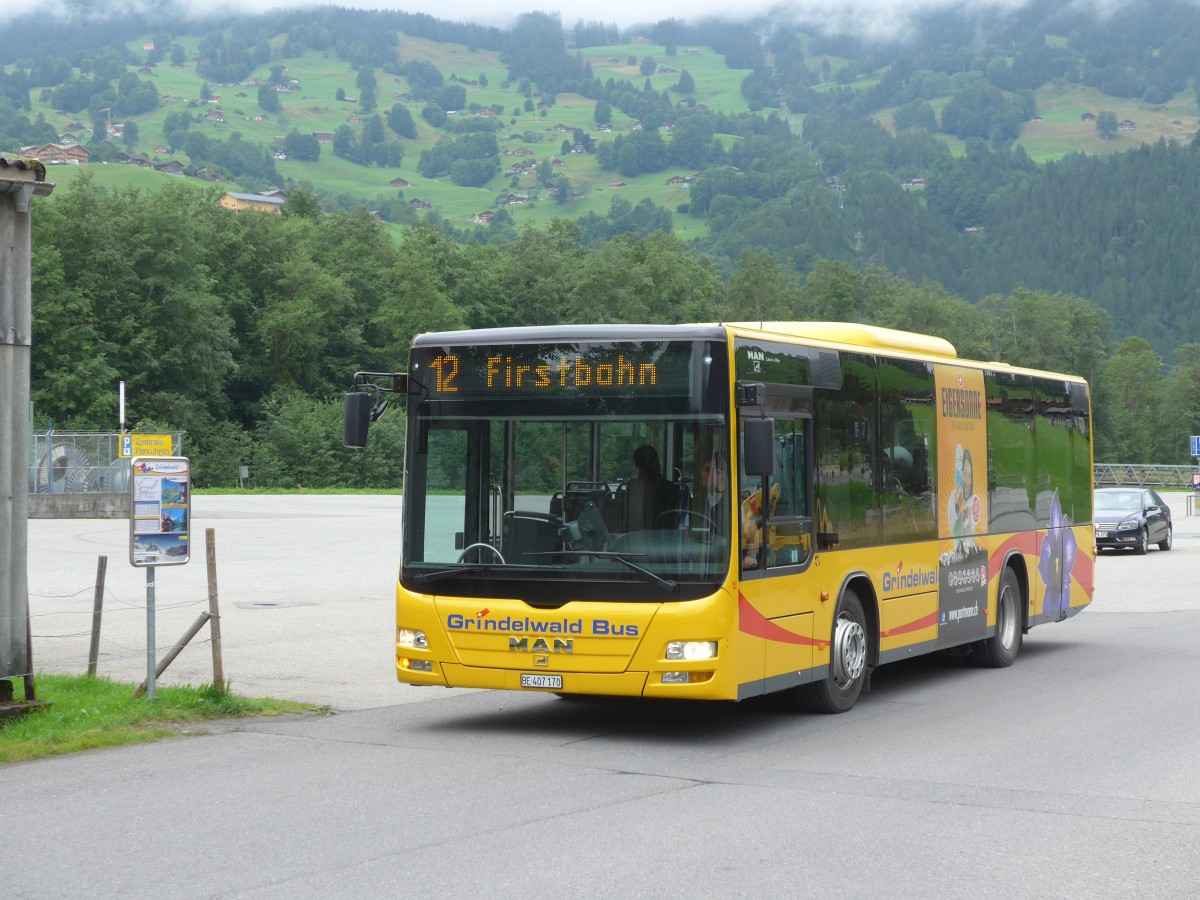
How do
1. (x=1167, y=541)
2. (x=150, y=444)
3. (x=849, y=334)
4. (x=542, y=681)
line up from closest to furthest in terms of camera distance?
1. (x=542, y=681)
2. (x=849, y=334)
3. (x=1167, y=541)
4. (x=150, y=444)

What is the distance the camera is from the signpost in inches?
429

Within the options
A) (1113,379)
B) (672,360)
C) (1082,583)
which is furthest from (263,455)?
(1113,379)

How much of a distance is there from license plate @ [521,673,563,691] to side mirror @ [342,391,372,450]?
6.13ft

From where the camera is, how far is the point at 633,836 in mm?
7273

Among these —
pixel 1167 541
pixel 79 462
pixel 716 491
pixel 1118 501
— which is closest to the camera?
pixel 716 491

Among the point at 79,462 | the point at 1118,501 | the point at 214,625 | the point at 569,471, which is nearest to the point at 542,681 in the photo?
the point at 569,471

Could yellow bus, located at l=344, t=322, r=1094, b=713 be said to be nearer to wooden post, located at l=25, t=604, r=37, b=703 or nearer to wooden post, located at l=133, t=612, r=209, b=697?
wooden post, located at l=133, t=612, r=209, b=697

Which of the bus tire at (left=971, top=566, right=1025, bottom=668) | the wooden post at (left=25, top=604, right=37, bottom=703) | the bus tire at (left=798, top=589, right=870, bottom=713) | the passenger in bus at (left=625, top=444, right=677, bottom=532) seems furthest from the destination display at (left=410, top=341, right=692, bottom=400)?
the bus tire at (left=971, top=566, right=1025, bottom=668)

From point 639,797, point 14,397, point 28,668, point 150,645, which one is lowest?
point 639,797

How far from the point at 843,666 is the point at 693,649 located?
2033 mm

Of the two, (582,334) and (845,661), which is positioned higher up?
(582,334)

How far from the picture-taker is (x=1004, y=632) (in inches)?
579

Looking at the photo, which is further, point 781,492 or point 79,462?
point 79,462

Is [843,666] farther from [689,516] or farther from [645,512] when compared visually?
[645,512]
